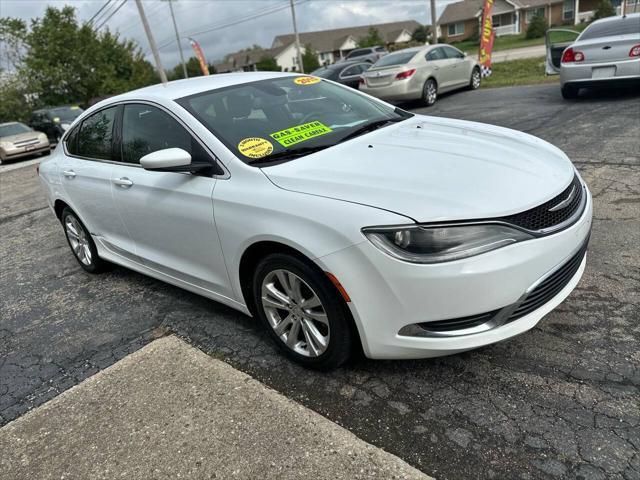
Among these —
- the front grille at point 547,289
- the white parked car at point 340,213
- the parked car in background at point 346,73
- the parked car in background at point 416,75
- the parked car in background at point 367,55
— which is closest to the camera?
the white parked car at point 340,213

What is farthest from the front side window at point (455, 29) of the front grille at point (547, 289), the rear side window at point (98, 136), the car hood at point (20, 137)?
the front grille at point (547, 289)

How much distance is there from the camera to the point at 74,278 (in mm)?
4777

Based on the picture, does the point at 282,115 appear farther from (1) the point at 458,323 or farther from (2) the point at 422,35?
(2) the point at 422,35

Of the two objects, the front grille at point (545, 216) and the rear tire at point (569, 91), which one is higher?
the front grille at point (545, 216)

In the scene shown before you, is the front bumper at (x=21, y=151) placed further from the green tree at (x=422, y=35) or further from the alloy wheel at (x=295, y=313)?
the green tree at (x=422, y=35)

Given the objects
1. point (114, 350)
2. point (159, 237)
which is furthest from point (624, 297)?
point (114, 350)

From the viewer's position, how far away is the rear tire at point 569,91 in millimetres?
8971

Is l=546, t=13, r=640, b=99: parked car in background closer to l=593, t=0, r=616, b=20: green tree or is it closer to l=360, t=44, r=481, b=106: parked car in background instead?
l=360, t=44, r=481, b=106: parked car in background

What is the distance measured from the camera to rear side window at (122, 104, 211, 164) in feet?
10.0

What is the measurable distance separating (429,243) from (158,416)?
64.9 inches

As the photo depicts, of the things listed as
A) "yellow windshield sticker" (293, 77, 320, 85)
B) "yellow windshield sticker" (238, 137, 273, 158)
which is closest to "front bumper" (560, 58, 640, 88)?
"yellow windshield sticker" (293, 77, 320, 85)

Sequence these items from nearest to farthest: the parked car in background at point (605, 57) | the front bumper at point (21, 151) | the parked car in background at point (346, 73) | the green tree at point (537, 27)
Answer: the parked car in background at point (605, 57) → the parked car in background at point (346, 73) → the front bumper at point (21, 151) → the green tree at point (537, 27)

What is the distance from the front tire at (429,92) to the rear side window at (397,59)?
0.75m

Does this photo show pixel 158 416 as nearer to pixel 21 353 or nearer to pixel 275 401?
pixel 275 401
